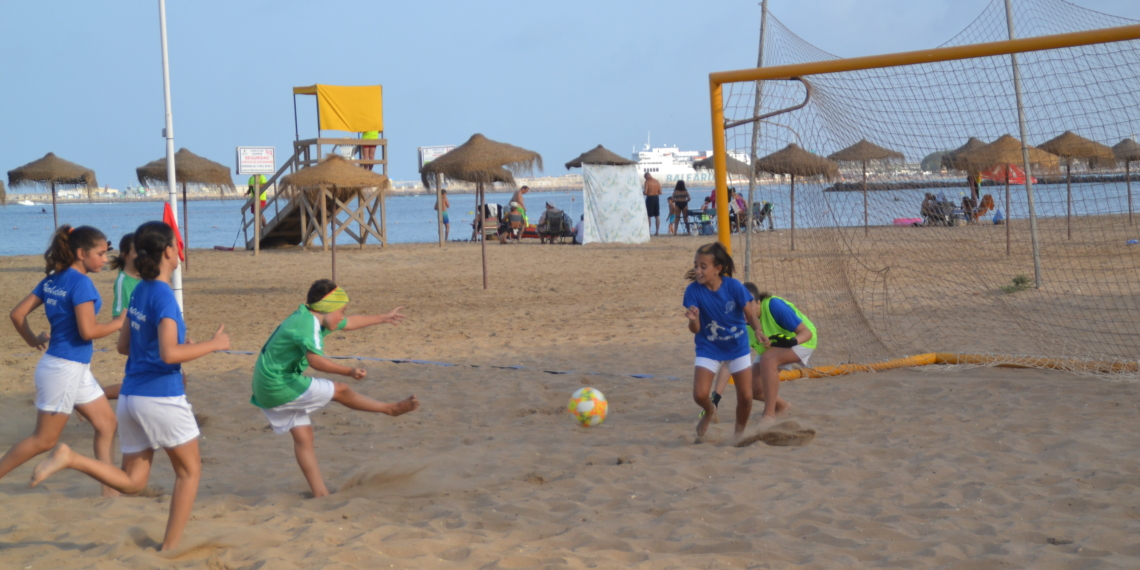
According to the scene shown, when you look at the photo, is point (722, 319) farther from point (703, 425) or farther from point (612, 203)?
point (612, 203)

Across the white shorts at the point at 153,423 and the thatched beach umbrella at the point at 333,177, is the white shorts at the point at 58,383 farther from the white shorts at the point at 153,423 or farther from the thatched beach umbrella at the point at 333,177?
the thatched beach umbrella at the point at 333,177

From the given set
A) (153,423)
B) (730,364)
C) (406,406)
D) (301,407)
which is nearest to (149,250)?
(153,423)

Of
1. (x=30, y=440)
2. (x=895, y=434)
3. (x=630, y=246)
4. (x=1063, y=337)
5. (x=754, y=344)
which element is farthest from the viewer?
(x=630, y=246)

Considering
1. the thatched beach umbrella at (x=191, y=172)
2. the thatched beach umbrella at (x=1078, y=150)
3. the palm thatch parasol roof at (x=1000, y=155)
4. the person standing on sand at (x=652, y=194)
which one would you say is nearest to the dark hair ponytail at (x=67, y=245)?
the palm thatch parasol roof at (x=1000, y=155)

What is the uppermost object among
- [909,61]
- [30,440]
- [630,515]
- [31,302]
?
[909,61]

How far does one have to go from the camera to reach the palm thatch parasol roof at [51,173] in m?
17.5

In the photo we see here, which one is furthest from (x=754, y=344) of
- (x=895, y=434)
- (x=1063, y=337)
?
(x=1063, y=337)

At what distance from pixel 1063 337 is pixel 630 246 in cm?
1349

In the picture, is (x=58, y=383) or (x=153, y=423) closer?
(x=153, y=423)

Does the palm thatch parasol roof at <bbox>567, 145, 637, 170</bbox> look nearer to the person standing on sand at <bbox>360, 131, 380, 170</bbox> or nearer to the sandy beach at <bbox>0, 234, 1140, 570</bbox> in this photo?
the person standing on sand at <bbox>360, 131, 380, 170</bbox>

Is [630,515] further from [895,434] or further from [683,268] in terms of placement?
[683,268]

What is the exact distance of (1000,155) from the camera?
8938 mm

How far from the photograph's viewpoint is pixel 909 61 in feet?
21.8

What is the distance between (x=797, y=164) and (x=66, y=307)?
21.7 feet
